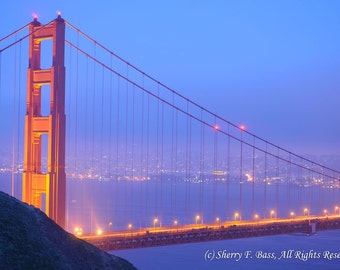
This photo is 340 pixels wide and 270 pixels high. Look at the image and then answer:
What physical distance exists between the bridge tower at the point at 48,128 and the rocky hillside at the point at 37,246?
25.0 ft

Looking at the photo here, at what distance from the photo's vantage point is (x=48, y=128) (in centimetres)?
1873

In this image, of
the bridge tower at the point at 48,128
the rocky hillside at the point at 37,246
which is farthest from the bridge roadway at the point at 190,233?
the rocky hillside at the point at 37,246

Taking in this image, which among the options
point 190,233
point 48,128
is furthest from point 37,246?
point 190,233

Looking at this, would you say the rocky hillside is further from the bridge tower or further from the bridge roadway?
the bridge roadway

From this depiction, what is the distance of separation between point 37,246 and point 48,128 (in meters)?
9.70

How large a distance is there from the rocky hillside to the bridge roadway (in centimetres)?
816

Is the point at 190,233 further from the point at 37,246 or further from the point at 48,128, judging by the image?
the point at 37,246

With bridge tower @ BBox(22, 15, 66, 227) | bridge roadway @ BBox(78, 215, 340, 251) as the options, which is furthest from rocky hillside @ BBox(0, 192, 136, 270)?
bridge roadway @ BBox(78, 215, 340, 251)

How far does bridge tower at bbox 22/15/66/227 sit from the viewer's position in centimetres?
1836

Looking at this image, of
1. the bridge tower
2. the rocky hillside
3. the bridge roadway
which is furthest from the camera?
the bridge roadway

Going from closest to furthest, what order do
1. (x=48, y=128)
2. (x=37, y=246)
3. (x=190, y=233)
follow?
(x=37, y=246) → (x=48, y=128) → (x=190, y=233)

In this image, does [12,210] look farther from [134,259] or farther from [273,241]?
[273,241]

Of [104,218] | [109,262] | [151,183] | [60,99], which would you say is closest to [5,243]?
[109,262]

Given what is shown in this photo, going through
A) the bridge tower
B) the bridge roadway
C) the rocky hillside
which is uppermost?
the bridge tower
